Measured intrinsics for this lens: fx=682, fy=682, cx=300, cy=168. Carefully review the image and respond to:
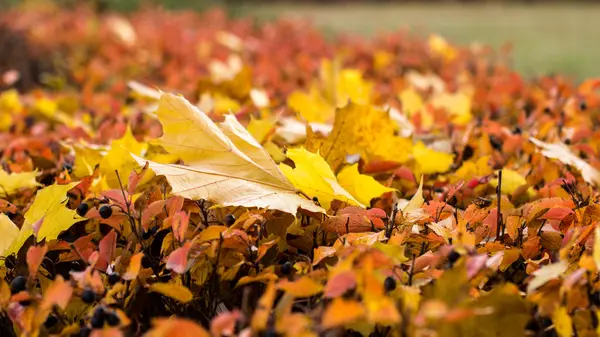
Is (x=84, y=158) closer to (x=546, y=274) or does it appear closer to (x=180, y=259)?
(x=180, y=259)

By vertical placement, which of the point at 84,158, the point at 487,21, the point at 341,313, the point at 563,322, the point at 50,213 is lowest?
the point at 487,21

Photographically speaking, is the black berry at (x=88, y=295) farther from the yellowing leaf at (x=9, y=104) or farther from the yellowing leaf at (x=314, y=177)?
the yellowing leaf at (x=9, y=104)

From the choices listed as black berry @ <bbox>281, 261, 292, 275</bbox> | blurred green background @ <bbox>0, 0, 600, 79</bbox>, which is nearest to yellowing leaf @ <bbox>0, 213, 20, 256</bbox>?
black berry @ <bbox>281, 261, 292, 275</bbox>

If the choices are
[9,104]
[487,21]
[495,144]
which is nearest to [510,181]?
[495,144]

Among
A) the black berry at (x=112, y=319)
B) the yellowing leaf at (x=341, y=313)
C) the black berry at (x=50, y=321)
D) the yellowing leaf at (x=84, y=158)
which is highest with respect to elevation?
the yellowing leaf at (x=341, y=313)

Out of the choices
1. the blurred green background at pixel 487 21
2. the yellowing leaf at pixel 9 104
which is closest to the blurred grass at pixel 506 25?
the blurred green background at pixel 487 21

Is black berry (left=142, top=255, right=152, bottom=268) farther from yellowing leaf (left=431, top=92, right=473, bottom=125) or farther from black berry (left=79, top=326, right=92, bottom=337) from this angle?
yellowing leaf (left=431, top=92, right=473, bottom=125)

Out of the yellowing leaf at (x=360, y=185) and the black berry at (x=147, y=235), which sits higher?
the yellowing leaf at (x=360, y=185)
